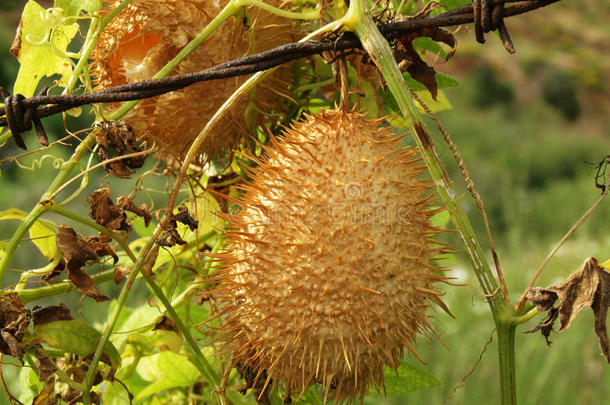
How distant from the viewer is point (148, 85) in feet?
3.18

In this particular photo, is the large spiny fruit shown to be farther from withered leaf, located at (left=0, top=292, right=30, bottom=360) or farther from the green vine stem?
withered leaf, located at (left=0, top=292, right=30, bottom=360)

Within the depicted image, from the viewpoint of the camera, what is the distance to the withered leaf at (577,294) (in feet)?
2.79

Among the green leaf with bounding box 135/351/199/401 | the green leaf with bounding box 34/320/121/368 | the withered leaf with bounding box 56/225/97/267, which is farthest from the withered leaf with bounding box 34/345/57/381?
the green leaf with bounding box 135/351/199/401

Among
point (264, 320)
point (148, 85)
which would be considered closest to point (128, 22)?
point (148, 85)

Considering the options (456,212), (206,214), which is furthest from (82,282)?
(456,212)

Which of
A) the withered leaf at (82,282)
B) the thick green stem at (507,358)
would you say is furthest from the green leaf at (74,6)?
the thick green stem at (507,358)

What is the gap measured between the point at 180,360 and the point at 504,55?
13.9 metres

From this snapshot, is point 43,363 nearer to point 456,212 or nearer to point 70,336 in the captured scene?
point 70,336

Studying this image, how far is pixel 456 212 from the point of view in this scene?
34.7 inches

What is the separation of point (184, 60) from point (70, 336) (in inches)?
20.3

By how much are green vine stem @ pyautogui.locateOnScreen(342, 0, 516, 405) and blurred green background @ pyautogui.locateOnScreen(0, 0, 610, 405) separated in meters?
0.08

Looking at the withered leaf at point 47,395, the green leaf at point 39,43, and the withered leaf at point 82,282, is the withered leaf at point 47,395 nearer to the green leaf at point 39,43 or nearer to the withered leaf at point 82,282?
the withered leaf at point 82,282

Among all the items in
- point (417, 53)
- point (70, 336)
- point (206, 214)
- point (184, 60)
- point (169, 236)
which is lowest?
point (70, 336)

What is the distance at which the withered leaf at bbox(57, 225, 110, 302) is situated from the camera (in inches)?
39.8
